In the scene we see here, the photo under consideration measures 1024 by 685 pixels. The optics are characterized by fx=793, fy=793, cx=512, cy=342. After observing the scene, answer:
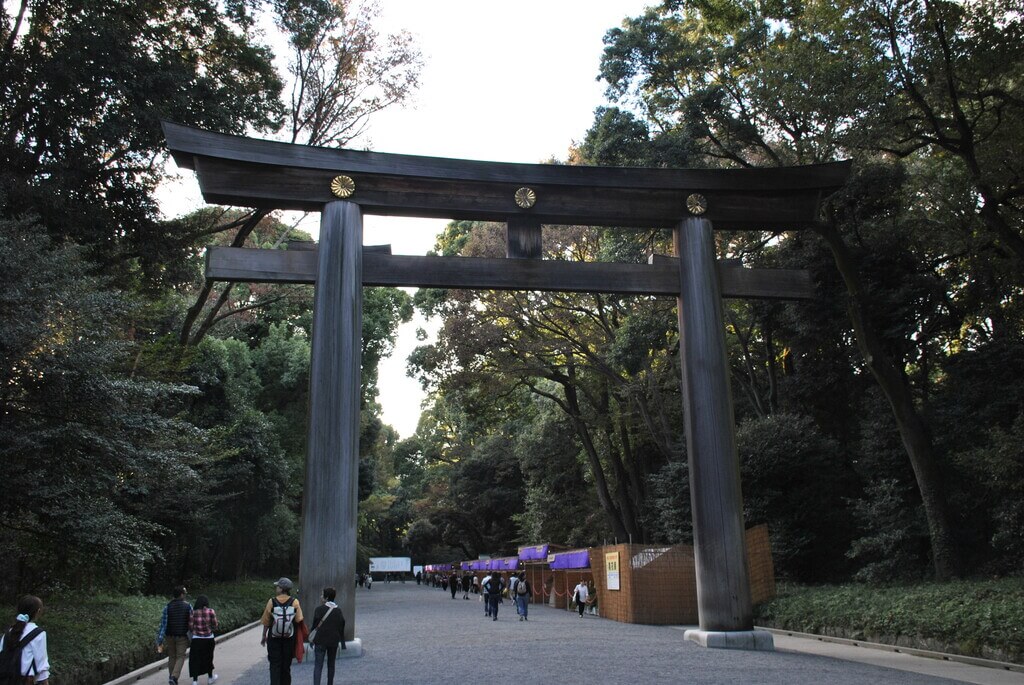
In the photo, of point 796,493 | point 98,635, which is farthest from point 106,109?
point 796,493

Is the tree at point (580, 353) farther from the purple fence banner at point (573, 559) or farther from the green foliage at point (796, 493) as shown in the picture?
the purple fence banner at point (573, 559)

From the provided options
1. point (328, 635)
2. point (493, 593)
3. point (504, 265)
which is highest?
point (504, 265)

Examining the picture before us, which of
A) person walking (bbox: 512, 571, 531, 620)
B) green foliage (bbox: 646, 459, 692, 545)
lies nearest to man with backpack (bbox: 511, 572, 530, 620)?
person walking (bbox: 512, 571, 531, 620)

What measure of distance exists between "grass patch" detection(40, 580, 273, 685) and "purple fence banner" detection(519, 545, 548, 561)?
1679 centimetres

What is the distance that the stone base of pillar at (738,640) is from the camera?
11.3 metres

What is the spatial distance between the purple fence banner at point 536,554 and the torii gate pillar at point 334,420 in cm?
2045

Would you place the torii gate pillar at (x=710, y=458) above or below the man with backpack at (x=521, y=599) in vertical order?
above

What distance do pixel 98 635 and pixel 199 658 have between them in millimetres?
2043

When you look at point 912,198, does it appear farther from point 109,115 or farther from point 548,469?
point 548,469

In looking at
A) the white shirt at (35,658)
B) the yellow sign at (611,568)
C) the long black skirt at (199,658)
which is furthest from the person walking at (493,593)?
the white shirt at (35,658)

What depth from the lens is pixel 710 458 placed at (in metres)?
11.9

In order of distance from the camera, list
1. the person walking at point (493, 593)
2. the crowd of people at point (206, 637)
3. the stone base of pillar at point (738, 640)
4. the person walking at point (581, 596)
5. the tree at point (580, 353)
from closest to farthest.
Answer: the crowd of people at point (206, 637) → the stone base of pillar at point (738, 640) → the person walking at point (493, 593) → the person walking at point (581, 596) → the tree at point (580, 353)

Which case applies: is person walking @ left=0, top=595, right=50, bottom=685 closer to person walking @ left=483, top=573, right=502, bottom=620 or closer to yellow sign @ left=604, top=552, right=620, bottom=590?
person walking @ left=483, top=573, right=502, bottom=620

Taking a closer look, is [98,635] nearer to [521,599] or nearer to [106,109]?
[106,109]
